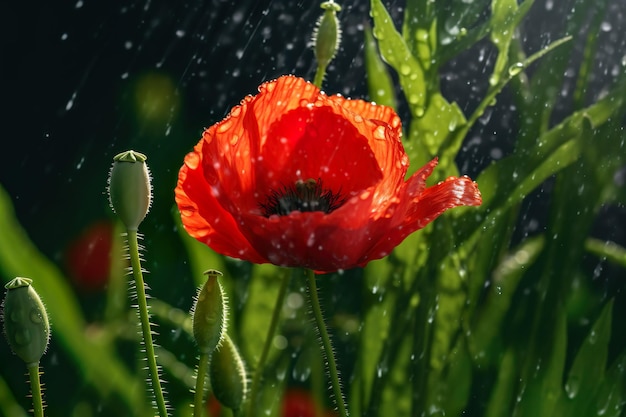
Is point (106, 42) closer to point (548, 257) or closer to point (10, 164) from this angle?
point (10, 164)

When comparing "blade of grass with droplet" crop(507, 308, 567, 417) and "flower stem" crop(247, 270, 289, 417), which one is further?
"blade of grass with droplet" crop(507, 308, 567, 417)

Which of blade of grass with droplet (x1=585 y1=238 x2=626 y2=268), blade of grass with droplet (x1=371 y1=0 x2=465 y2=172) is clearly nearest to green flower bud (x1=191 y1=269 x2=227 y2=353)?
blade of grass with droplet (x1=371 y1=0 x2=465 y2=172)

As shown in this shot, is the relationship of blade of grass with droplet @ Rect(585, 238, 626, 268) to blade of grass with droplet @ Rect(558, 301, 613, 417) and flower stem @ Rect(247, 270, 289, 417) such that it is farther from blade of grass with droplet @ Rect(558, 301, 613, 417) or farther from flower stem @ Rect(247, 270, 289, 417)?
flower stem @ Rect(247, 270, 289, 417)

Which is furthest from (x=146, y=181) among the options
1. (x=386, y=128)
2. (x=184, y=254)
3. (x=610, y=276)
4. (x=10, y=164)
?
(x=610, y=276)

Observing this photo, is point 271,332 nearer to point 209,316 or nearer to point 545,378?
point 209,316

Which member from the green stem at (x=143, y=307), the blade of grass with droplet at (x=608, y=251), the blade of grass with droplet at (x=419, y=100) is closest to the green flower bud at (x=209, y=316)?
the green stem at (x=143, y=307)

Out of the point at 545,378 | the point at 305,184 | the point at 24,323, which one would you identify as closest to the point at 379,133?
the point at 305,184
